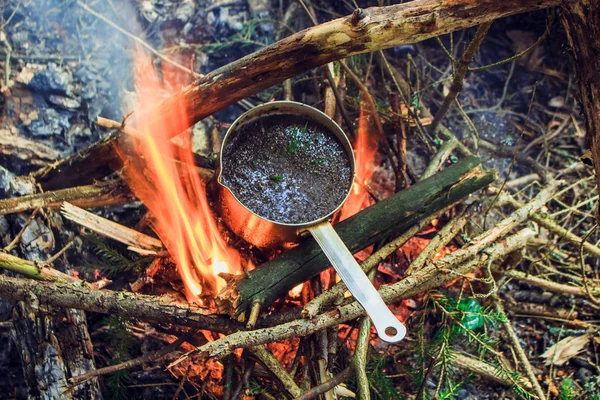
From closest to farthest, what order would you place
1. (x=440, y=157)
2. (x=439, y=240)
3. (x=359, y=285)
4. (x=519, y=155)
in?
1. (x=359, y=285)
2. (x=439, y=240)
3. (x=440, y=157)
4. (x=519, y=155)

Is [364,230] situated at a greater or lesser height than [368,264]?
greater

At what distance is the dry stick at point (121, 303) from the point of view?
211cm

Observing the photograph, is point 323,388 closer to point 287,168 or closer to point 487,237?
point 287,168

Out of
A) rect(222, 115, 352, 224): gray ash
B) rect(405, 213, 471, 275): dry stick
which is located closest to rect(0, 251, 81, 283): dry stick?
rect(222, 115, 352, 224): gray ash

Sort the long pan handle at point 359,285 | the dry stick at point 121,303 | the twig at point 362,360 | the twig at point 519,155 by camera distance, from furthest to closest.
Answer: the twig at point 519,155
the dry stick at point 121,303
the twig at point 362,360
the long pan handle at point 359,285

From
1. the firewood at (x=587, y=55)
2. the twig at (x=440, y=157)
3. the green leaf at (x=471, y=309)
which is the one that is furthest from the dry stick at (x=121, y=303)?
the firewood at (x=587, y=55)

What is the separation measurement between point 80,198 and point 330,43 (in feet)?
5.17

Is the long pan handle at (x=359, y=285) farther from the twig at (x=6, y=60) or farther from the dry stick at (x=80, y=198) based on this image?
the twig at (x=6, y=60)

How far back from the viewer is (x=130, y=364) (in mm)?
2189

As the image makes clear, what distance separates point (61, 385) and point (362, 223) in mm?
1636

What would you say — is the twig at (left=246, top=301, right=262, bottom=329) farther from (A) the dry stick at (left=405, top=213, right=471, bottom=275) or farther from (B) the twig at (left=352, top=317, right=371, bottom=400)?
(A) the dry stick at (left=405, top=213, right=471, bottom=275)

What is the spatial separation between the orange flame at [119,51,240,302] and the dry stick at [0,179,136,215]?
0.55 ft

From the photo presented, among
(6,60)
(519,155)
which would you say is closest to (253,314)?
(519,155)

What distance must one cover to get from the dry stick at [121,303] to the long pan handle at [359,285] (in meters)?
0.55
